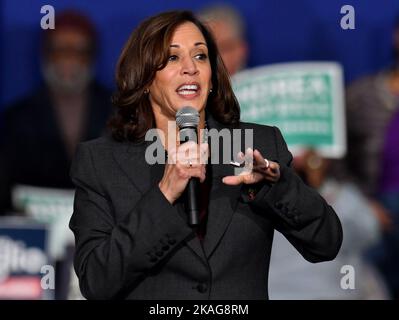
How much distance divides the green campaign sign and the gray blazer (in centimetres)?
276

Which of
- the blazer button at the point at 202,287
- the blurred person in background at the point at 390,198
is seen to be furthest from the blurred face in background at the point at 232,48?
the blazer button at the point at 202,287

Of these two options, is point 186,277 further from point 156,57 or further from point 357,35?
point 357,35

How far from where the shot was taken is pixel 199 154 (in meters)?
2.05

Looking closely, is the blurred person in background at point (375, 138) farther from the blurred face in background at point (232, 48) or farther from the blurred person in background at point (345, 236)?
the blurred face in background at point (232, 48)

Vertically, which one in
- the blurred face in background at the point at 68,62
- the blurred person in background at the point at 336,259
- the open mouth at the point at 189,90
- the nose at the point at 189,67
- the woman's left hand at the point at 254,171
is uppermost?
the blurred face in background at the point at 68,62

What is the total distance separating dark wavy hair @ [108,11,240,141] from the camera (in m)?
2.43

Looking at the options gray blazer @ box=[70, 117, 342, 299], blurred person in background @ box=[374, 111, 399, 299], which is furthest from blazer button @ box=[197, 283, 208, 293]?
blurred person in background @ box=[374, 111, 399, 299]

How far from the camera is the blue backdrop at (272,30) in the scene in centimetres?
518

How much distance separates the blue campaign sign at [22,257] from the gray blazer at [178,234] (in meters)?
2.72

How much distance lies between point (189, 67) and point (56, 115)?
2.97 metres

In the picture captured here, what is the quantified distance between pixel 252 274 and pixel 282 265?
283cm

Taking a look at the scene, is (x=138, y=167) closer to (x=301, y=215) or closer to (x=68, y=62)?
(x=301, y=215)

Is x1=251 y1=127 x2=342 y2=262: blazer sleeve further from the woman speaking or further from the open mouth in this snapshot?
the open mouth
